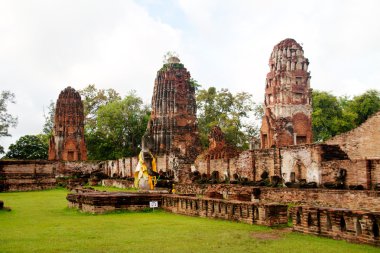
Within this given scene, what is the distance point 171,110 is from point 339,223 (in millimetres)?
28513

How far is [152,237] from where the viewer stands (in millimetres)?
8359

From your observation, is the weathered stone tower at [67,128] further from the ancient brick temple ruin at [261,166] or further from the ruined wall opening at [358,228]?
the ruined wall opening at [358,228]

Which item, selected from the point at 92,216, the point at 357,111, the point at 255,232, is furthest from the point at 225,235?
the point at 357,111

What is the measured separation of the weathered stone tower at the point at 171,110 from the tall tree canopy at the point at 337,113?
1151cm

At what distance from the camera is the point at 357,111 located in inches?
1586

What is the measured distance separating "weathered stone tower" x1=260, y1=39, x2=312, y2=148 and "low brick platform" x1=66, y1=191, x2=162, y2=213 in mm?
17184

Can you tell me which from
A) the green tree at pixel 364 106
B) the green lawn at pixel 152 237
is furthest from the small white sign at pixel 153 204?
the green tree at pixel 364 106

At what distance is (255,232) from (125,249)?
2720mm

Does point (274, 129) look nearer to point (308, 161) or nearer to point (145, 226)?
point (308, 161)

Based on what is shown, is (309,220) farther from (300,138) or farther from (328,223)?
(300,138)


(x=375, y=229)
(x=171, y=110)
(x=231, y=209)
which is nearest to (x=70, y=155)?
(x=171, y=110)

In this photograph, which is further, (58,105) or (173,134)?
(58,105)

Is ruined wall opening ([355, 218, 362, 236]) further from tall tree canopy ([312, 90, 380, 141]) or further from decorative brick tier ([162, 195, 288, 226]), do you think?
tall tree canopy ([312, 90, 380, 141])

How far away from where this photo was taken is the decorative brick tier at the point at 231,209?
30.9 feet
